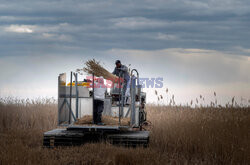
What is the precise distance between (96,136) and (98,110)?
31.5 inches

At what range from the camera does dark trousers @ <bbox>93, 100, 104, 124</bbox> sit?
33.0ft

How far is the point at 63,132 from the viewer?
10.4 m

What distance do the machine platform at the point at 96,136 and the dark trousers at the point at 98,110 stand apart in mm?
398

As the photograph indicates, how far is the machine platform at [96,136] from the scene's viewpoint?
9.66 meters

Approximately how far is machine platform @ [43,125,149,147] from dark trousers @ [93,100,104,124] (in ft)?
1.30

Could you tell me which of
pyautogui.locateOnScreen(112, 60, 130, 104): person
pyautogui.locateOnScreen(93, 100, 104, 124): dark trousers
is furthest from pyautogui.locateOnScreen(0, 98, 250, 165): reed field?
pyautogui.locateOnScreen(112, 60, 130, 104): person

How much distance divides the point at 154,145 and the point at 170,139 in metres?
0.58

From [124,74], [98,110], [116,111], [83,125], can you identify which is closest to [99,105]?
[98,110]

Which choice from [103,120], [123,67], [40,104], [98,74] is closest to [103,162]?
[103,120]

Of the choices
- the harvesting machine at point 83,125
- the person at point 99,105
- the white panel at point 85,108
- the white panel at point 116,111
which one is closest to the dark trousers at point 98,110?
the person at point 99,105

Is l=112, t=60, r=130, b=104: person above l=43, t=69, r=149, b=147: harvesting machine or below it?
above

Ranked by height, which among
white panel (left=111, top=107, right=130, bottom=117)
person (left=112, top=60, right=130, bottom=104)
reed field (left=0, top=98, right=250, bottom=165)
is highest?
person (left=112, top=60, right=130, bottom=104)

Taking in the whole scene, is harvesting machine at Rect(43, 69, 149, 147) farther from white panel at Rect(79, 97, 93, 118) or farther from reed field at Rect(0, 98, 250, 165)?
reed field at Rect(0, 98, 250, 165)

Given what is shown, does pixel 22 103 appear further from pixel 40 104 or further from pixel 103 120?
pixel 103 120
